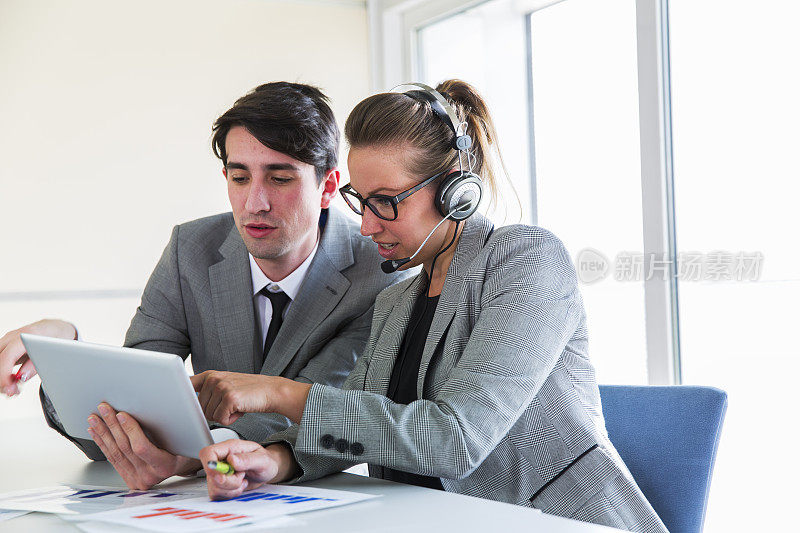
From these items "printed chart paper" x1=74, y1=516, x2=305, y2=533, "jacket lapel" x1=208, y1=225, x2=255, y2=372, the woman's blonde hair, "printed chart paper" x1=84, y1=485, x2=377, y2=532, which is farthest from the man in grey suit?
"printed chart paper" x1=74, y1=516, x2=305, y2=533

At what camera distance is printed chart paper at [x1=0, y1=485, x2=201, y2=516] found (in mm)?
1117

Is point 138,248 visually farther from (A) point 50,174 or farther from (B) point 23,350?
(B) point 23,350

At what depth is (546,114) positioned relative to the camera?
9.66ft

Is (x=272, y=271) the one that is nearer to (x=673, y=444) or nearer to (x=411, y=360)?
(x=411, y=360)

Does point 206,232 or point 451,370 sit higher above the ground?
point 206,232

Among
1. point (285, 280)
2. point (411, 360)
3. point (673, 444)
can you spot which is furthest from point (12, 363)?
point (673, 444)

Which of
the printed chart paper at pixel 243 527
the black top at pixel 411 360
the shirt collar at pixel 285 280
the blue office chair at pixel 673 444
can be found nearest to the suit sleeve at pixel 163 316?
the shirt collar at pixel 285 280

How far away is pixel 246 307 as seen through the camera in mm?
1807

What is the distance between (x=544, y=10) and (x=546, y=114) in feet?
1.24

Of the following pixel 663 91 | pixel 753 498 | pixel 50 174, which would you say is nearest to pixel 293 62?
pixel 50 174

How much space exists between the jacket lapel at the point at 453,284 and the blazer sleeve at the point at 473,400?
8cm

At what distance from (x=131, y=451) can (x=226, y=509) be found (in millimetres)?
257

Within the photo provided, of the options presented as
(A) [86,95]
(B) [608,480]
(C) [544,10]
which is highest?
(C) [544,10]

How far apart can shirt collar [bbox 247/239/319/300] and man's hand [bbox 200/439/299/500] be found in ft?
1.98
